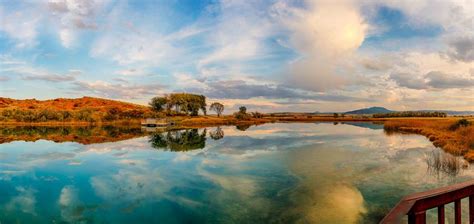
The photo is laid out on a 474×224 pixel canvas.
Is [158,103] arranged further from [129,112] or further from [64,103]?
[64,103]

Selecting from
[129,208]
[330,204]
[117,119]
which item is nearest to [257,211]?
[330,204]

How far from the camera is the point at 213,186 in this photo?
1395cm

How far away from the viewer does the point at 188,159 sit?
2155 cm

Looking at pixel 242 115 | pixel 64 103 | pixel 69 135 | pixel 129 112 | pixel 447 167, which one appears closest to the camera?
pixel 447 167

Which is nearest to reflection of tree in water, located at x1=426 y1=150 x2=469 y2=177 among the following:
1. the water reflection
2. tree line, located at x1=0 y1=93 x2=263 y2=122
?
the water reflection

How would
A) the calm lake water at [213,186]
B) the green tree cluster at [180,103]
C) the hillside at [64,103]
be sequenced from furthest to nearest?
the hillside at [64,103]
the green tree cluster at [180,103]
the calm lake water at [213,186]

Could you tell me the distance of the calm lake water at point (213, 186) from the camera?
1027 centimetres

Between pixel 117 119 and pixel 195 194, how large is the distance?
219 feet

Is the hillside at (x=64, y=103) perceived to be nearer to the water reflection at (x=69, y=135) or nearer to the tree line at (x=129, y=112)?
the tree line at (x=129, y=112)

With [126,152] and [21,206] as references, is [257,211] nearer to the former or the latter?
[21,206]

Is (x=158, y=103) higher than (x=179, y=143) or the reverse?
higher

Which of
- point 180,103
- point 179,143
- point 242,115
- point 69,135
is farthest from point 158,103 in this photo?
point 179,143

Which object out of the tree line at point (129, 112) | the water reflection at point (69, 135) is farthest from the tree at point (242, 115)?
the water reflection at point (69, 135)

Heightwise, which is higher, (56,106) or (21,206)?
(56,106)
